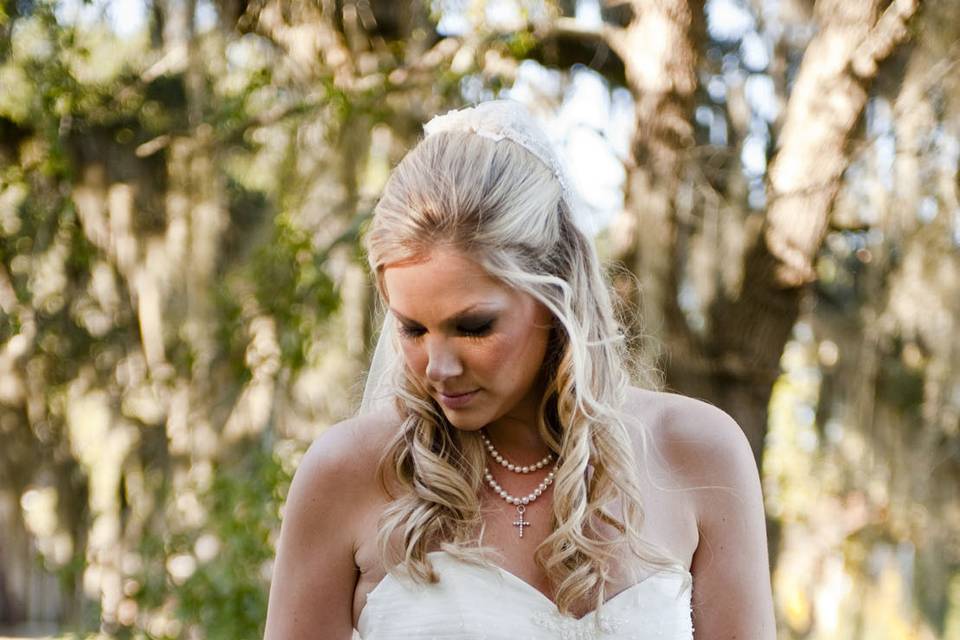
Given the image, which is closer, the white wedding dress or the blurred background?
the white wedding dress

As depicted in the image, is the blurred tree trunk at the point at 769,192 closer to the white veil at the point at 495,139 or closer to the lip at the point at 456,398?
the white veil at the point at 495,139

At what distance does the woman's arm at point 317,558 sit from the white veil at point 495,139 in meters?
0.19

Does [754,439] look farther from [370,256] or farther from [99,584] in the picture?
[370,256]

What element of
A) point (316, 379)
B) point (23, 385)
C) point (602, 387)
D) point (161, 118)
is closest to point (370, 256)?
point (602, 387)

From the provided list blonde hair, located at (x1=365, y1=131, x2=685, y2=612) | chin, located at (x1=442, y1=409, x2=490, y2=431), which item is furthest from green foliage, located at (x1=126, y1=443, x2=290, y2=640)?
chin, located at (x1=442, y1=409, x2=490, y2=431)

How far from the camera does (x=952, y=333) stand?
5.68m

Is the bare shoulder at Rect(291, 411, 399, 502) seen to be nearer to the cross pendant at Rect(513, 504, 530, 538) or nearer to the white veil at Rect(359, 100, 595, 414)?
the white veil at Rect(359, 100, 595, 414)

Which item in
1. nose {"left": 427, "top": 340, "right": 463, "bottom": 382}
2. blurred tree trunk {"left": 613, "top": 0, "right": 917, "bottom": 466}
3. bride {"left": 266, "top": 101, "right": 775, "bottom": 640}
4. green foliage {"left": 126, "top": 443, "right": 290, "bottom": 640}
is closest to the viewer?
nose {"left": 427, "top": 340, "right": 463, "bottom": 382}

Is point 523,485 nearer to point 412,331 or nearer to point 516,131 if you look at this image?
point 412,331

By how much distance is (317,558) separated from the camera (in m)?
2.29

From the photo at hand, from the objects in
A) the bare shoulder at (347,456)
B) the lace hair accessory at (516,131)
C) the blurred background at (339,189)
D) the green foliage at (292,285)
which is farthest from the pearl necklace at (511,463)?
the green foliage at (292,285)

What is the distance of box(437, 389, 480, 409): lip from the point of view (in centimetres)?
208

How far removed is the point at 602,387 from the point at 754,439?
11.0 feet

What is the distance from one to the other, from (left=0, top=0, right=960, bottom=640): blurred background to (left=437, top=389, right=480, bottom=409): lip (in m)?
2.48
